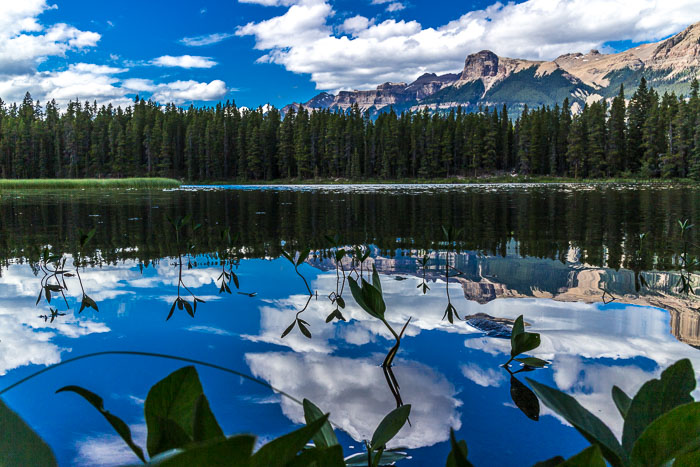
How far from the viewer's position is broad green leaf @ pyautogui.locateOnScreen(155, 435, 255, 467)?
0.27m

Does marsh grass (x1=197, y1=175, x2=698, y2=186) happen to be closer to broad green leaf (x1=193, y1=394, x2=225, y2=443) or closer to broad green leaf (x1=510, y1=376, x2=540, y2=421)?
broad green leaf (x1=510, y1=376, x2=540, y2=421)

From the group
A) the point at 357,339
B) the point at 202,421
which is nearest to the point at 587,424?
the point at 202,421

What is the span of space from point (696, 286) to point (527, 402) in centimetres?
376

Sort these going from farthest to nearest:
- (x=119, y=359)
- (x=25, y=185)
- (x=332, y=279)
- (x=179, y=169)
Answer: (x=179, y=169) → (x=25, y=185) → (x=332, y=279) → (x=119, y=359)

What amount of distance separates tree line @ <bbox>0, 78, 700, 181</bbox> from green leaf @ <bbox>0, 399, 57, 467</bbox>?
80.1m

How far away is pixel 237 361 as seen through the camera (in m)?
2.82

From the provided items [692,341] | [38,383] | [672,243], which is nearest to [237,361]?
[38,383]

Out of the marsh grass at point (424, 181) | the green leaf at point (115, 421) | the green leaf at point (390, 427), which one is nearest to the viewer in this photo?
the green leaf at point (115, 421)

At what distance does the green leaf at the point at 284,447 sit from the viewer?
33 centimetres

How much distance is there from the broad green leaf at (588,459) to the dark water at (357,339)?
1.53 m

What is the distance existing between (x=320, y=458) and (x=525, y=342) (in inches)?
91.8

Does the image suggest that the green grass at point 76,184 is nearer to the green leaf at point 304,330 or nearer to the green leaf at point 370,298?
the green leaf at point 304,330

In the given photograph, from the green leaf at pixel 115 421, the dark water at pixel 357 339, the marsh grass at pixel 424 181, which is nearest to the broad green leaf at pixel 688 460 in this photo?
the green leaf at pixel 115 421

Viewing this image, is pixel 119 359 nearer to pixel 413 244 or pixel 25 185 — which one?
pixel 413 244
